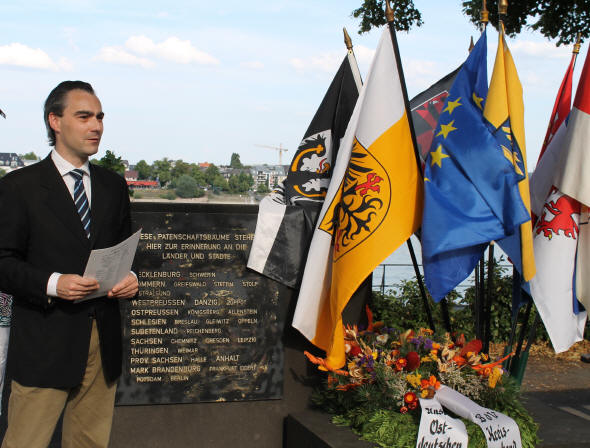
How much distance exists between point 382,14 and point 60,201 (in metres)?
7.54

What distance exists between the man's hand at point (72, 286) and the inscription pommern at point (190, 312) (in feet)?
5.18

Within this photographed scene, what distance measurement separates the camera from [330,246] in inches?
184

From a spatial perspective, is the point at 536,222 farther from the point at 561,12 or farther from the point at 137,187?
the point at 561,12

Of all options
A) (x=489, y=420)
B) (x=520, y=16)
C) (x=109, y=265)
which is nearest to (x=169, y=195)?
(x=109, y=265)

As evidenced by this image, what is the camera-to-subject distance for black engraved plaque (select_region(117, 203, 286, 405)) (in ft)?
15.3

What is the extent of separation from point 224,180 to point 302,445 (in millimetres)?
2588

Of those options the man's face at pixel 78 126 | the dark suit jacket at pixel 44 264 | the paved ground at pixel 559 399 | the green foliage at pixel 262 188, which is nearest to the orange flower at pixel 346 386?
the paved ground at pixel 559 399

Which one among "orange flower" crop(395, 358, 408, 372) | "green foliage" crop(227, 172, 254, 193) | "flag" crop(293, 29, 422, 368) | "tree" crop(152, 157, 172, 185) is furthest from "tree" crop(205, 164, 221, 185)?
"orange flower" crop(395, 358, 408, 372)

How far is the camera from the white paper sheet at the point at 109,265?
305 cm

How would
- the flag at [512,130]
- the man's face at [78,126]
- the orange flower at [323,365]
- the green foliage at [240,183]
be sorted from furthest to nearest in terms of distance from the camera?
1. the green foliage at [240,183]
2. the orange flower at [323,365]
3. the flag at [512,130]
4. the man's face at [78,126]

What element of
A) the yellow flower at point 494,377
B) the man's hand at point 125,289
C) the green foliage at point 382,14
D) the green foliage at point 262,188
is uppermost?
the green foliage at point 382,14

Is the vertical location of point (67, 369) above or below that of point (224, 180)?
below

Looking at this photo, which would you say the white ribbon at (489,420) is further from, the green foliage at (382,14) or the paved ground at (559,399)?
the green foliage at (382,14)

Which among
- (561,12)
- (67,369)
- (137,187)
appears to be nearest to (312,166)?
(137,187)
